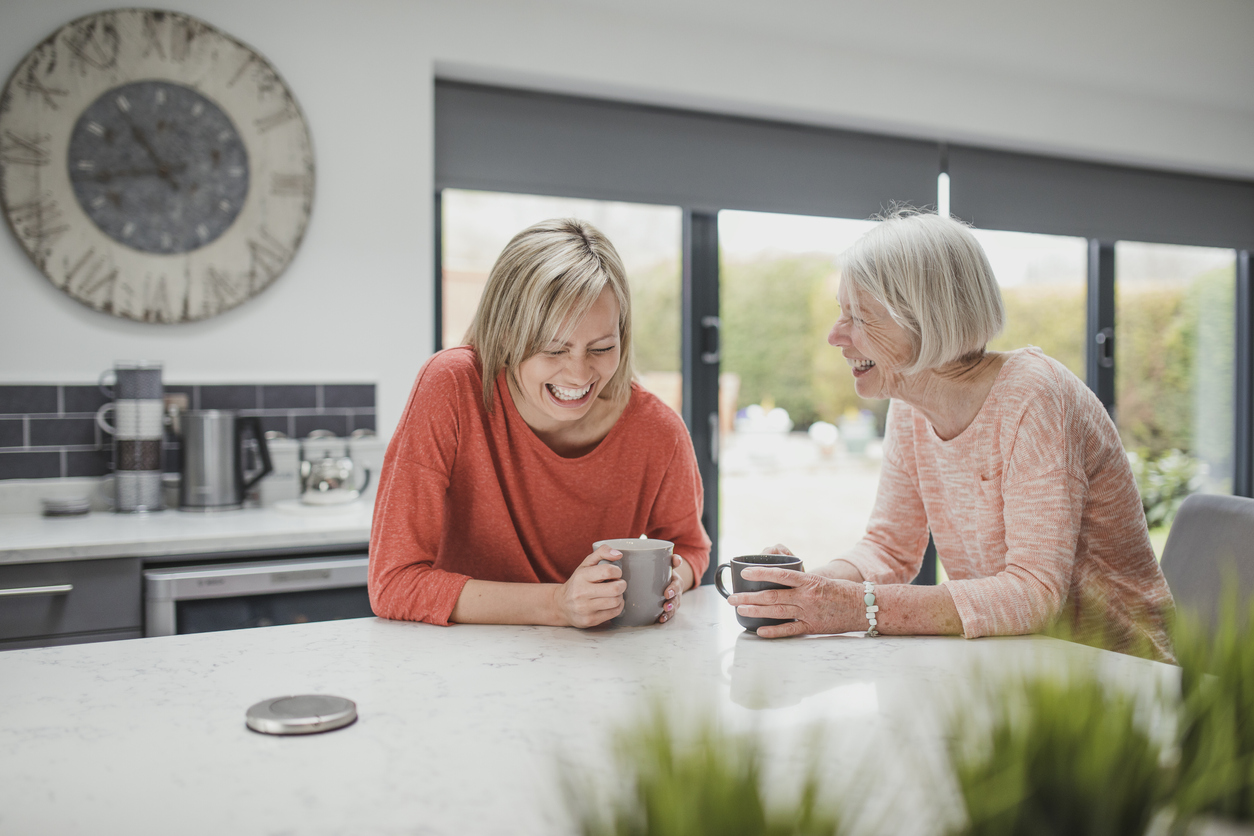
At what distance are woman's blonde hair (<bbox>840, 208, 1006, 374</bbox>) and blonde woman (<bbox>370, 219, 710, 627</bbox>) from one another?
0.42 m

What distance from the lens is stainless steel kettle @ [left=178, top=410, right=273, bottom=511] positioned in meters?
2.46

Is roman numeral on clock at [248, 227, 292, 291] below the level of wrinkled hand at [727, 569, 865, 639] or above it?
above

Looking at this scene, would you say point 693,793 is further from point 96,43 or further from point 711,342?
point 711,342

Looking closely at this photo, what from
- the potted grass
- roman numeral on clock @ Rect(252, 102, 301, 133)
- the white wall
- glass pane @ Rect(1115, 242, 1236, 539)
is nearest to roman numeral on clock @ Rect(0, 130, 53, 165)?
the white wall

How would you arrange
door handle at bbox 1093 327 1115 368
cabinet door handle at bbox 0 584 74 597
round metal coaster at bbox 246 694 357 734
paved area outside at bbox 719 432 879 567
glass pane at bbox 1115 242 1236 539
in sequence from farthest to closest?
1. glass pane at bbox 1115 242 1236 539
2. door handle at bbox 1093 327 1115 368
3. paved area outside at bbox 719 432 879 567
4. cabinet door handle at bbox 0 584 74 597
5. round metal coaster at bbox 246 694 357 734

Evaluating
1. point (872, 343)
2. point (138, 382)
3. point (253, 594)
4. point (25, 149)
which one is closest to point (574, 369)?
point (872, 343)

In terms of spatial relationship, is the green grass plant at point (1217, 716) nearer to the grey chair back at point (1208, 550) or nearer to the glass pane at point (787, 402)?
the grey chair back at point (1208, 550)

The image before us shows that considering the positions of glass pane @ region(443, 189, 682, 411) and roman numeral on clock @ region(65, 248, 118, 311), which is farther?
glass pane @ region(443, 189, 682, 411)

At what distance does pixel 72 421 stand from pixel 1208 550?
9.29 ft

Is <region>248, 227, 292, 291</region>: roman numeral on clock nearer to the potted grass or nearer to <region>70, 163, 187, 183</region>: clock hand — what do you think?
<region>70, 163, 187, 183</region>: clock hand

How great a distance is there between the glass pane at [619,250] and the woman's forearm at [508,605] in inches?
80.3

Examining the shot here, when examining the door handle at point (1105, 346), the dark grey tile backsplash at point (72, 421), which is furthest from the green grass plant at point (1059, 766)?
the door handle at point (1105, 346)

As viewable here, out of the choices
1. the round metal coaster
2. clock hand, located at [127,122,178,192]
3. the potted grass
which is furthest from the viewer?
clock hand, located at [127,122,178,192]

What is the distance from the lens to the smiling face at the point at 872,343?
1.41m
